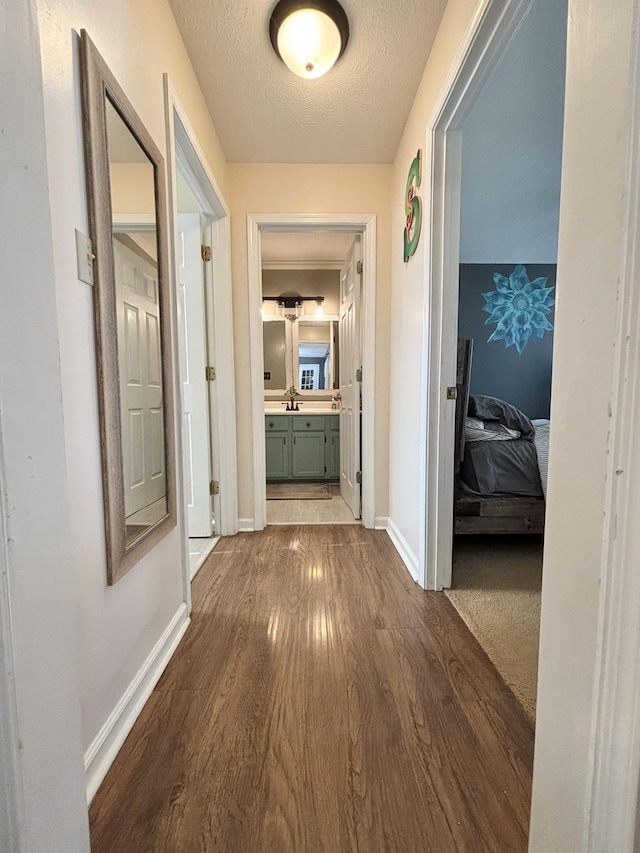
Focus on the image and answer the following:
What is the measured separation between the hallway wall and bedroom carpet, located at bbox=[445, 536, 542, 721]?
1142 mm

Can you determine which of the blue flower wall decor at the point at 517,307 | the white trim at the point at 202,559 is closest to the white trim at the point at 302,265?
the blue flower wall decor at the point at 517,307

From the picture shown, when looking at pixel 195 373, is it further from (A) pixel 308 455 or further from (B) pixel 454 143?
(A) pixel 308 455

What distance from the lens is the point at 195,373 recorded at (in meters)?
2.34

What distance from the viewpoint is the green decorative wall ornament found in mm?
1822

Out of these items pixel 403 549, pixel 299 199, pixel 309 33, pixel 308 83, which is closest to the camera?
pixel 309 33

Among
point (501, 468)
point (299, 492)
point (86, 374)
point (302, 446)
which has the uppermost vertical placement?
point (86, 374)

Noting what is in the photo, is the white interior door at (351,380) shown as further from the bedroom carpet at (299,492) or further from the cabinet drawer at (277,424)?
the cabinet drawer at (277,424)

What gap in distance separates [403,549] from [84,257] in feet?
6.41

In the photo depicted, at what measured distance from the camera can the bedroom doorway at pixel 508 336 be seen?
1595 mm

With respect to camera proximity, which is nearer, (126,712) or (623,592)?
(623,592)

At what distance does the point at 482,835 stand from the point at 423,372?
148 centimetres

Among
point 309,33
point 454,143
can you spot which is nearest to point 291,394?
point 454,143

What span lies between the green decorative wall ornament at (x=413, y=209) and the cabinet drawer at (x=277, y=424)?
7.28 ft

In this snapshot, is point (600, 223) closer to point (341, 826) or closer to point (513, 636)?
point (341, 826)
